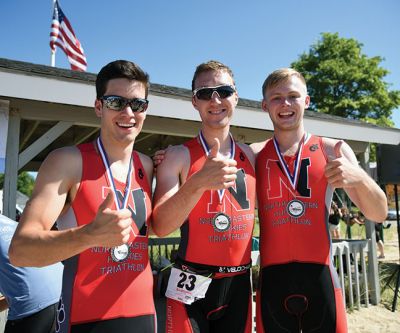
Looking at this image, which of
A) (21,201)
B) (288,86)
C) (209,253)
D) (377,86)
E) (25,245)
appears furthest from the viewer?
(21,201)

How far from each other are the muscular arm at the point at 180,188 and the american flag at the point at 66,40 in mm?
10176

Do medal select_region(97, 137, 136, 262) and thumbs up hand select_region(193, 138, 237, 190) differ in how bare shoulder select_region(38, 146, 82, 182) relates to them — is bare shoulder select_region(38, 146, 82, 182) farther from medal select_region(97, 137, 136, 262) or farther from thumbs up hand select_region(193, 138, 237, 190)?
thumbs up hand select_region(193, 138, 237, 190)

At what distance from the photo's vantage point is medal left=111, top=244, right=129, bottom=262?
1857 mm

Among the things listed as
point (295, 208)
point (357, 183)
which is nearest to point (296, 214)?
point (295, 208)

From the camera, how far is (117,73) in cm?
203

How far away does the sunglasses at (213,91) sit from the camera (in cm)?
242

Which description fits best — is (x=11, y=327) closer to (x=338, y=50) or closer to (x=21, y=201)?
(x=338, y=50)

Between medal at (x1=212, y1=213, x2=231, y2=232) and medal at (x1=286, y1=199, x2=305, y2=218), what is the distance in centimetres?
45

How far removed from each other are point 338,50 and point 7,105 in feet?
88.0

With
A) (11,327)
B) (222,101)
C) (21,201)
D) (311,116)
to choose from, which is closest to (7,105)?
(11,327)

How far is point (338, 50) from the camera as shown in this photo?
26.3 m

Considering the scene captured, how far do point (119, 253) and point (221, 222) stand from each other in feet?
2.41

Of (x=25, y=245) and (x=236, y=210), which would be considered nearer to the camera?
(x=25, y=245)

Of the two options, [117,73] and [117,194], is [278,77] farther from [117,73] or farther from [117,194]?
[117,194]
